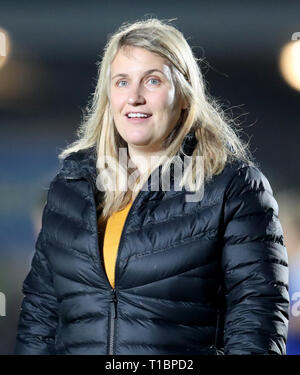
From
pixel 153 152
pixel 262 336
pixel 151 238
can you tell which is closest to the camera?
pixel 262 336

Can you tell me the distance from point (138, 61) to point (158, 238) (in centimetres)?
43

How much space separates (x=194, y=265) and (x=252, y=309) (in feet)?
0.51

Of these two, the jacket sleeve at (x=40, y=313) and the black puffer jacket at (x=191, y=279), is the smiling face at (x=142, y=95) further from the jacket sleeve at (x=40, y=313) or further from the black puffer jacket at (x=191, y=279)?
the jacket sleeve at (x=40, y=313)

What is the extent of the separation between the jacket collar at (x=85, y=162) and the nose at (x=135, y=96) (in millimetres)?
148

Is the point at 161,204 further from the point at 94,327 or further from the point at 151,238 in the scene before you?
the point at 94,327

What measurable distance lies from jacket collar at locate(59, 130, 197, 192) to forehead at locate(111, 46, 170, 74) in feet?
0.61

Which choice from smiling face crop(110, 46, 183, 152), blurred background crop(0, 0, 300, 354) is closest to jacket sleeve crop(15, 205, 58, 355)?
smiling face crop(110, 46, 183, 152)

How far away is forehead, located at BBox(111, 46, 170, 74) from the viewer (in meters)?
1.54

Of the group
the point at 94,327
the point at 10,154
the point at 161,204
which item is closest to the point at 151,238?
the point at 161,204

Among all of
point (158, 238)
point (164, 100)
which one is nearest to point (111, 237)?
point (158, 238)

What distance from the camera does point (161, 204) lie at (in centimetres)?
149

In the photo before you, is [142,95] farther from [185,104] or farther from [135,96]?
[185,104]

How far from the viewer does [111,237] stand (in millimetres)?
1506

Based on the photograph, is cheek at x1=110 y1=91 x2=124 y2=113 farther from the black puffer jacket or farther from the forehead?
the black puffer jacket
